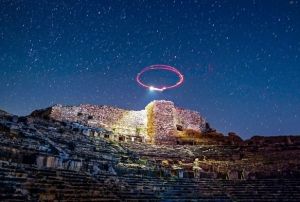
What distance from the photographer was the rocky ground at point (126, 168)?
10.9 m

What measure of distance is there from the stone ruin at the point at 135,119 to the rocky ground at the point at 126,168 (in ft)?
15.3

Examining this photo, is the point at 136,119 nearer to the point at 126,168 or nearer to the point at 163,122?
the point at 163,122

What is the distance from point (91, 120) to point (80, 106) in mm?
1798

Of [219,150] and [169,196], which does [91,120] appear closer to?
[219,150]

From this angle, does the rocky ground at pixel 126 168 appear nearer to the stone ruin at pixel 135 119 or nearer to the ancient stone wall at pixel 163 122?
the ancient stone wall at pixel 163 122

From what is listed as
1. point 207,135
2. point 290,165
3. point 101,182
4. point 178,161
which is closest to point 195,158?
point 178,161

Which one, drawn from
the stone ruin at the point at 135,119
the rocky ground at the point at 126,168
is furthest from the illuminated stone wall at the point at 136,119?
the rocky ground at the point at 126,168

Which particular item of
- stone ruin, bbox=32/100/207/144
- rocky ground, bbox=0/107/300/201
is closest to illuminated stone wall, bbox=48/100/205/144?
stone ruin, bbox=32/100/207/144

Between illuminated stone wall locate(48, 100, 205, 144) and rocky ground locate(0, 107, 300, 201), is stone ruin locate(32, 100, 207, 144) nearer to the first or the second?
illuminated stone wall locate(48, 100, 205, 144)

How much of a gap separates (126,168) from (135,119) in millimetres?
17243

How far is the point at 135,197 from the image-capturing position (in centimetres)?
1273

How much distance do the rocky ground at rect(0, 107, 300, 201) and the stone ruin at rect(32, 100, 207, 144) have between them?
4668mm

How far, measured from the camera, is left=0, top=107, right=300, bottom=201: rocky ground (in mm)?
10852

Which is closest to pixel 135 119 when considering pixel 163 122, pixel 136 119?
pixel 136 119
